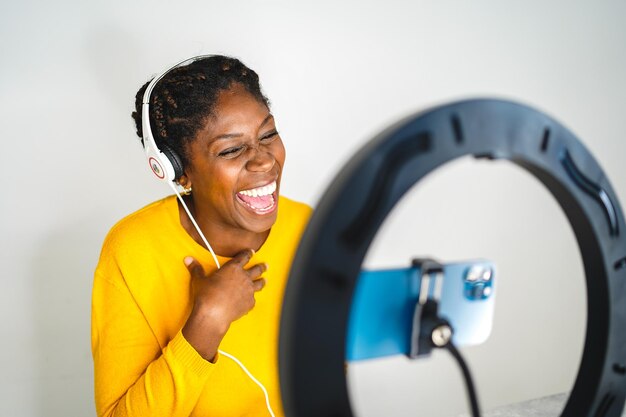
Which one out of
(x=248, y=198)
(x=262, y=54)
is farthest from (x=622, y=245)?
(x=262, y=54)

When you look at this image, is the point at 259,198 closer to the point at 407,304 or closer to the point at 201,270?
the point at 201,270

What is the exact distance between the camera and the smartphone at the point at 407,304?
39cm

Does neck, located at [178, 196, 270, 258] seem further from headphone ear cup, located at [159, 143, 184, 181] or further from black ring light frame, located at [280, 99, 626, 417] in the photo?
black ring light frame, located at [280, 99, 626, 417]

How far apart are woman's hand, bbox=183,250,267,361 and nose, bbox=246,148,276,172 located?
0.18m

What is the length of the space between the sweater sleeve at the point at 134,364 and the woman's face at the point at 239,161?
26 centimetres

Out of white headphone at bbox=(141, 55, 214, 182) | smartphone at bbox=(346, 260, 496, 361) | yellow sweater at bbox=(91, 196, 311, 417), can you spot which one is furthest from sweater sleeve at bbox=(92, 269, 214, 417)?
smartphone at bbox=(346, 260, 496, 361)

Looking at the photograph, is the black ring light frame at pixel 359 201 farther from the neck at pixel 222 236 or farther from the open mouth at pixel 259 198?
the neck at pixel 222 236

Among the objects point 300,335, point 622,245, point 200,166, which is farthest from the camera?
point 200,166

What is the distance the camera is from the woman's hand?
94cm

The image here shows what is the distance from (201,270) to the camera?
3.67 feet

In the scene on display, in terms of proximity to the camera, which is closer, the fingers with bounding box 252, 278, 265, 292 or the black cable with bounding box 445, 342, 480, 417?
the black cable with bounding box 445, 342, 480, 417

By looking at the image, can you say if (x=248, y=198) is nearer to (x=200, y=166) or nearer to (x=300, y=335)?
(x=200, y=166)

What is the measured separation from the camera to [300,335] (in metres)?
0.34

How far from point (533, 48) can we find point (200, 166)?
4.40 feet
